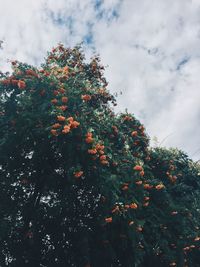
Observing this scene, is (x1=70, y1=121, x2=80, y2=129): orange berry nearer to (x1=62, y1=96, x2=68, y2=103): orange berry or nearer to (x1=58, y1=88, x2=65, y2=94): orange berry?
(x1=62, y1=96, x2=68, y2=103): orange berry

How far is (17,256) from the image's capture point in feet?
30.6

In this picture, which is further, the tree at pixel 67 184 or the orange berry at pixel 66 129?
the tree at pixel 67 184

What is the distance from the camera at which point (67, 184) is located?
31.4ft

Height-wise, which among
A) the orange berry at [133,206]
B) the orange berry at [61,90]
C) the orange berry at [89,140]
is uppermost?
the orange berry at [61,90]

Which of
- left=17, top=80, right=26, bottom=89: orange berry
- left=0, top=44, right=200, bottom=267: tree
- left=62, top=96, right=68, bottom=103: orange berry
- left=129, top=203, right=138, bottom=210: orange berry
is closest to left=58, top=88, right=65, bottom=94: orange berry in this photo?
left=0, top=44, right=200, bottom=267: tree

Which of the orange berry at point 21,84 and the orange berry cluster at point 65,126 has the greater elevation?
the orange berry at point 21,84

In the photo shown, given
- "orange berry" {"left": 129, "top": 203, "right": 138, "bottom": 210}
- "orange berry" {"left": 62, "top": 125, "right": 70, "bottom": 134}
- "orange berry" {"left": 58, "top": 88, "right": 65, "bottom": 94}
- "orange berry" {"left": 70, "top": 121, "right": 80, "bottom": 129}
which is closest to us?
"orange berry" {"left": 62, "top": 125, "right": 70, "bottom": 134}

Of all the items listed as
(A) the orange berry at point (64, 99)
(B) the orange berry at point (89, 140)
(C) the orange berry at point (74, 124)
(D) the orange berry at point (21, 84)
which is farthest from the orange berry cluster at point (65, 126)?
A: (D) the orange berry at point (21, 84)

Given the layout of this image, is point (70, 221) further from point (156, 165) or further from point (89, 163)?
point (156, 165)

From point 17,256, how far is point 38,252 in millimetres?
736

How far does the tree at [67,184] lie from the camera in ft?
29.2

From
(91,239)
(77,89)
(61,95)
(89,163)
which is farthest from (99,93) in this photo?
(91,239)

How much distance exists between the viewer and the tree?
29.2 ft

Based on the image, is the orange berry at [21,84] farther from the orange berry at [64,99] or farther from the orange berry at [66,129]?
the orange berry at [66,129]
